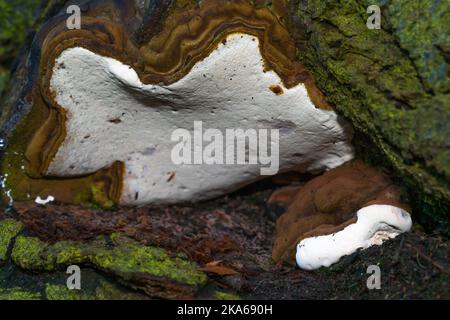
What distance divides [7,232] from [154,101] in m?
1.53

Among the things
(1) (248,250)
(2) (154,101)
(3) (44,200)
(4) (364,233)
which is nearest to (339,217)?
(4) (364,233)

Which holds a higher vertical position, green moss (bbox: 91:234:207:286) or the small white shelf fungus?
the small white shelf fungus

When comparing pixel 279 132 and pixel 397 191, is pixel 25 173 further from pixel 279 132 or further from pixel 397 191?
pixel 397 191

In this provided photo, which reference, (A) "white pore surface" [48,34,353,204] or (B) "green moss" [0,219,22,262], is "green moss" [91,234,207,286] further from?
(A) "white pore surface" [48,34,353,204]

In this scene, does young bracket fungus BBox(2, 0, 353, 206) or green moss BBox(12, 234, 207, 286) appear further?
young bracket fungus BBox(2, 0, 353, 206)

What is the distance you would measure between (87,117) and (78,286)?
152 cm

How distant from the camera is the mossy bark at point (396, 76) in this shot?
3.45m

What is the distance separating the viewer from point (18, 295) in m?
3.79

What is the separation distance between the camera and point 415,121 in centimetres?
352

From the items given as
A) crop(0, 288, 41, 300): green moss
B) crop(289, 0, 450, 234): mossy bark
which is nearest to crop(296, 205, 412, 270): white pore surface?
Result: crop(289, 0, 450, 234): mossy bark

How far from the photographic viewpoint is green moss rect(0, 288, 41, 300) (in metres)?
3.75

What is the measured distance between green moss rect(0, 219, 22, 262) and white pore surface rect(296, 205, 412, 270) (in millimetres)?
2282

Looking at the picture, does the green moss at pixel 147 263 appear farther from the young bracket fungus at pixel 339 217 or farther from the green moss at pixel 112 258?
the young bracket fungus at pixel 339 217
